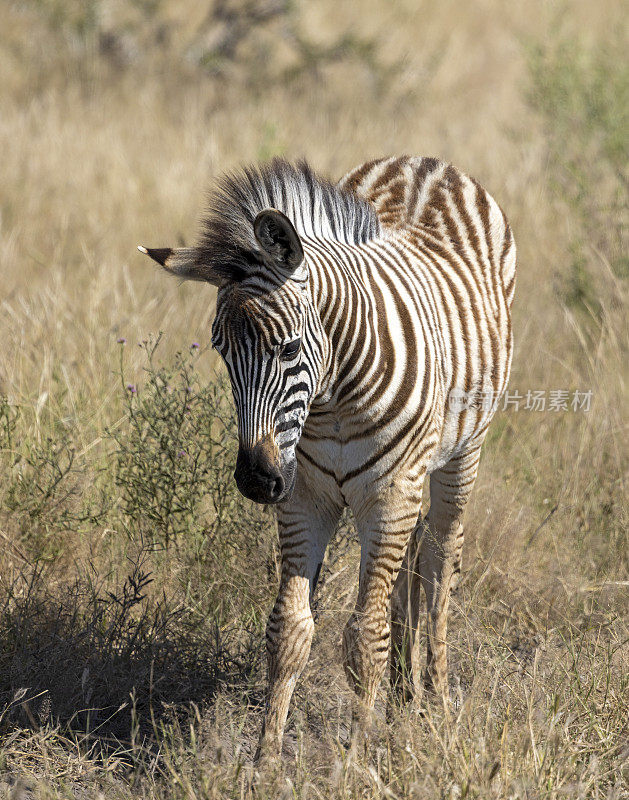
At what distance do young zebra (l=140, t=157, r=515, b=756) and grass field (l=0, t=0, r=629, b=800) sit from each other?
39cm

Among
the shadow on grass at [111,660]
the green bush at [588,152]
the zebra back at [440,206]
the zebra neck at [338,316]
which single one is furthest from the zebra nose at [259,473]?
the green bush at [588,152]

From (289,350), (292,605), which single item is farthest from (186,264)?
(292,605)

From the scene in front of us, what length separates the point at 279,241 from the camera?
105 inches

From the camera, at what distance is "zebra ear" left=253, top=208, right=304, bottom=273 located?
260 centimetres

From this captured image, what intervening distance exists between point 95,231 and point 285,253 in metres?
4.96

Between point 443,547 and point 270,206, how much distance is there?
189 cm

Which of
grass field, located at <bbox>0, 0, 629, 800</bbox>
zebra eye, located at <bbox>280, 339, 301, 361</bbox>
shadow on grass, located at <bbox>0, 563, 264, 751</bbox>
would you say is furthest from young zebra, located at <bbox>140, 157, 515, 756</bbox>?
shadow on grass, located at <bbox>0, 563, 264, 751</bbox>

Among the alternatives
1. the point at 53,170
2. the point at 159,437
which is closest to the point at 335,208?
the point at 159,437

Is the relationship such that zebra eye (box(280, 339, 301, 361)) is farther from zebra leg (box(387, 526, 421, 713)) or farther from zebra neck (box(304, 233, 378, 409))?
zebra leg (box(387, 526, 421, 713))

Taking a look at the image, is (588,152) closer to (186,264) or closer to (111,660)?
(186,264)

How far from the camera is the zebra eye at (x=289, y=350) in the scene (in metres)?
2.65

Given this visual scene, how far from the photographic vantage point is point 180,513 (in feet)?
14.5

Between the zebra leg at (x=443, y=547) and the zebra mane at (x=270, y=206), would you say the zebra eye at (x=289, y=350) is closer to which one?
the zebra mane at (x=270, y=206)

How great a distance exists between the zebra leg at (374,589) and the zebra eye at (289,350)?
2.20 ft
